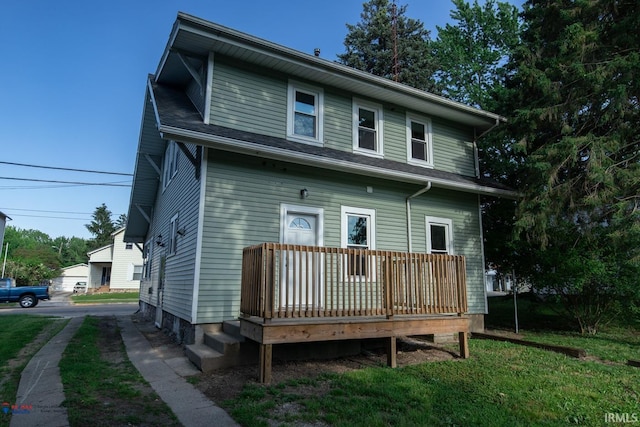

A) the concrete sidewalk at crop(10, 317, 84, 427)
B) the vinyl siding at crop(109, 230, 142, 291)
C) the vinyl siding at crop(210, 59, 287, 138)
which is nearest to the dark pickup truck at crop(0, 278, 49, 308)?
the vinyl siding at crop(109, 230, 142, 291)

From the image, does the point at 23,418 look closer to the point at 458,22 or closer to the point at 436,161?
the point at 436,161

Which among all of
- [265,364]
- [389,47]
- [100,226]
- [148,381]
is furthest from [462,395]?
[100,226]

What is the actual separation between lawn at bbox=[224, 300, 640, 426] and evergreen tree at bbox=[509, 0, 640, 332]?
8.65 ft

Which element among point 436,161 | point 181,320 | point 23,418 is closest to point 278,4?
point 436,161

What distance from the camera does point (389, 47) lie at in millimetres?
25906

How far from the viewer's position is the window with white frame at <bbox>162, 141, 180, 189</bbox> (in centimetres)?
1026

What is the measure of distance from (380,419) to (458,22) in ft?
57.8

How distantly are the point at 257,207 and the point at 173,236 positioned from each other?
10.4ft

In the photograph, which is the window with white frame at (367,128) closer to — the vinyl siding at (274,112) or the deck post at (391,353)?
the vinyl siding at (274,112)

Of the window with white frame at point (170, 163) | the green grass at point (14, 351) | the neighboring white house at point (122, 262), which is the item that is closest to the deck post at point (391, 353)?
the green grass at point (14, 351)

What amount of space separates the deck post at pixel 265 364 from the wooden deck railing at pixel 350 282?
0.42 metres

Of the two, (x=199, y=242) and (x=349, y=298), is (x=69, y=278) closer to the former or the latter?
(x=199, y=242)

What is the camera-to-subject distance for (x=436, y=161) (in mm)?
10211

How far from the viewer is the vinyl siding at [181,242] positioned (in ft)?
24.0
